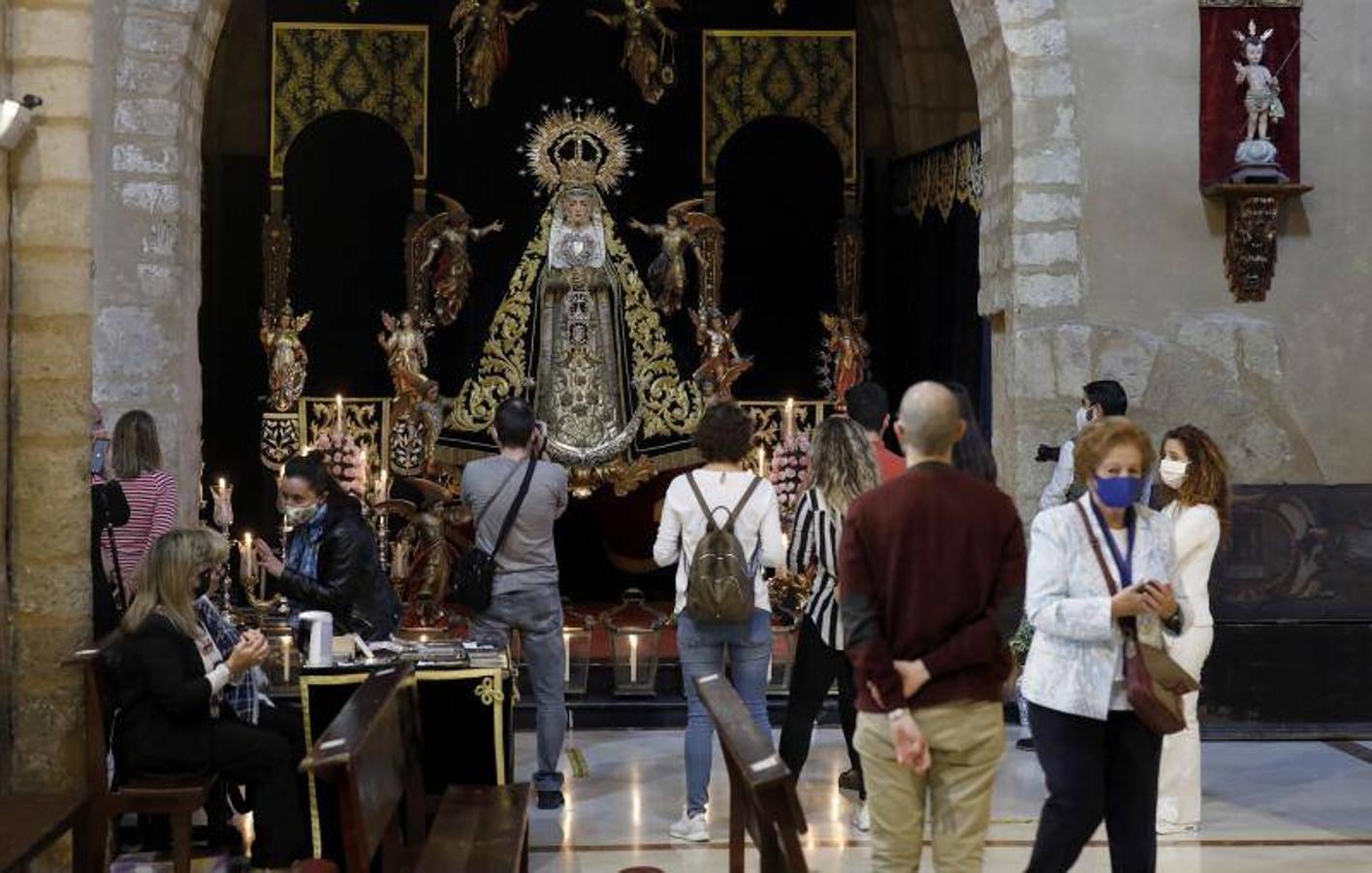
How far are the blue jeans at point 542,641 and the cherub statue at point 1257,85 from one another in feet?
12.8

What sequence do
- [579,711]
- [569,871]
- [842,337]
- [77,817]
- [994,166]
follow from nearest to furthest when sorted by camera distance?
[77,817] → [569,871] → [579,711] → [994,166] → [842,337]

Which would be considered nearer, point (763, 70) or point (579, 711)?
point (579, 711)

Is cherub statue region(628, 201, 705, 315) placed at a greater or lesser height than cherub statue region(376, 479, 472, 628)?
greater

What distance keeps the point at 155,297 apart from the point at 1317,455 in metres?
5.12

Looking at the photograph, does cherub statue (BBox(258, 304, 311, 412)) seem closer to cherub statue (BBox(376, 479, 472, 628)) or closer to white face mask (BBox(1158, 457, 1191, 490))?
cherub statue (BBox(376, 479, 472, 628))

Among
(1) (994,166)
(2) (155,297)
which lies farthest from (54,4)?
(1) (994,166)

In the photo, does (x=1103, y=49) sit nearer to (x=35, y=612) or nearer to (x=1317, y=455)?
(x=1317, y=455)

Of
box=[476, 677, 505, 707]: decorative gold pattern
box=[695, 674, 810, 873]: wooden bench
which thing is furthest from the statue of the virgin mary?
box=[695, 674, 810, 873]: wooden bench

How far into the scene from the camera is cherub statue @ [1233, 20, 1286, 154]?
8930 millimetres

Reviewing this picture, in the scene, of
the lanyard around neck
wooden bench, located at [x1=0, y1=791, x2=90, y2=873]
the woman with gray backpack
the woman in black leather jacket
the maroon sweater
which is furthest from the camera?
the woman with gray backpack

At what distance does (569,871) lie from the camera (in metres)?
6.22

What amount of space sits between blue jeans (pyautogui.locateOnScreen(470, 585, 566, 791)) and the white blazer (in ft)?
8.12

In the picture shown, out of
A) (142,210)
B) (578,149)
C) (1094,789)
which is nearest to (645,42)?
(578,149)

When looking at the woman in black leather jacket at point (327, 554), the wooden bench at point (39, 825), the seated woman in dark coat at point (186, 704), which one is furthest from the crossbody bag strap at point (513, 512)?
the wooden bench at point (39, 825)
